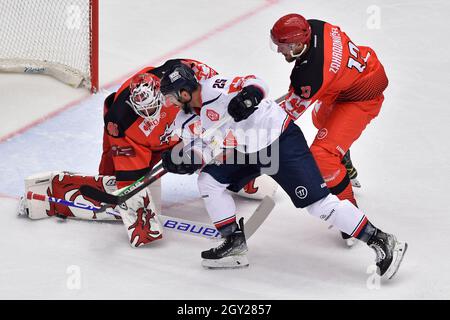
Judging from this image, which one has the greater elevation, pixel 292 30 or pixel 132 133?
pixel 292 30

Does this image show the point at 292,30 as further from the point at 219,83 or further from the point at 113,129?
the point at 113,129

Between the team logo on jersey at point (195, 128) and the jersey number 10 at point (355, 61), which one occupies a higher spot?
the jersey number 10 at point (355, 61)

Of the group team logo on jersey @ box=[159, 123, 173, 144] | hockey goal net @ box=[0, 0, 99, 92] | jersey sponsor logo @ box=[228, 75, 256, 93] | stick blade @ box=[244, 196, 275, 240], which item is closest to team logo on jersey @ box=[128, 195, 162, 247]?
team logo on jersey @ box=[159, 123, 173, 144]

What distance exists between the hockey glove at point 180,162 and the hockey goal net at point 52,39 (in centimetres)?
185

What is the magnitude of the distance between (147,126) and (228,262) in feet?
2.34

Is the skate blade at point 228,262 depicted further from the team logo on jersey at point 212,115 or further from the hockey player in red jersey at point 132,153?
the team logo on jersey at point 212,115

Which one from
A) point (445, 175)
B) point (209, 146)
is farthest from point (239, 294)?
point (445, 175)

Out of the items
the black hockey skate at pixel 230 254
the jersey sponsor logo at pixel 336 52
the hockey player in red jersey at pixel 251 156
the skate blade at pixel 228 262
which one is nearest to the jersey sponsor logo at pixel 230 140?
the hockey player in red jersey at pixel 251 156

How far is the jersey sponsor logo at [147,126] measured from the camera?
16.8ft


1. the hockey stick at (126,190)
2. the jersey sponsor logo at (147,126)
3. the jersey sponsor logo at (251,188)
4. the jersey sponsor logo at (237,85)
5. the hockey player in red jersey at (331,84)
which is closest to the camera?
the jersey sponsor logo at (237,85)

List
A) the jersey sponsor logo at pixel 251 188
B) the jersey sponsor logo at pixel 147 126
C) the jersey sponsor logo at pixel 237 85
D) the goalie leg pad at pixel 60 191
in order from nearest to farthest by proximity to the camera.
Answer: the jersey sponsor logo at pixel 237 85
the jersey sponsor logo at pixel 147 126
the goalie leg pad at pixel 60 191
the jersey sponsor logo at pixel 251 188

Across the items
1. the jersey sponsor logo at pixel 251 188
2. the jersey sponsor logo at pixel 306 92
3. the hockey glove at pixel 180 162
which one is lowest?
the jersey sponsor logo at pixel 251 188

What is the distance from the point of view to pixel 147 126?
512cm

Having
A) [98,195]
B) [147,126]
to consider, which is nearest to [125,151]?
[147,126]
